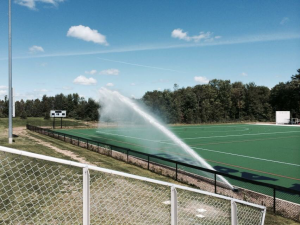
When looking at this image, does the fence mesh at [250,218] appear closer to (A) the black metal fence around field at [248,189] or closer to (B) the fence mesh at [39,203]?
(A) the black metal fence around field at [248,189]

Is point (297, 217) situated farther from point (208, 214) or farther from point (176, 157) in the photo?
point (176, 157)

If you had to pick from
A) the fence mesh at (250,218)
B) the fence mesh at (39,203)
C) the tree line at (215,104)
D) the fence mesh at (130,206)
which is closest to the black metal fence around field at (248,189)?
the fence mesh at (250,218)

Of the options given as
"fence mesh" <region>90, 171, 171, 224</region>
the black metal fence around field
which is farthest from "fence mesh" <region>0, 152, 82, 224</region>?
the black metal fence around field

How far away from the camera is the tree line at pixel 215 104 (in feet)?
268

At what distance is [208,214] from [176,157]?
51.4 ft

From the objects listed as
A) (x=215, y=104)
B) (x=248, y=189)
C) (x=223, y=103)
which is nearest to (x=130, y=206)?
(x=248, y=189)

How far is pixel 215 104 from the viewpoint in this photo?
9838 centimetres

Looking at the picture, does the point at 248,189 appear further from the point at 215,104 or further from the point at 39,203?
the point at 215,104

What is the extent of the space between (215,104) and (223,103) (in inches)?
260

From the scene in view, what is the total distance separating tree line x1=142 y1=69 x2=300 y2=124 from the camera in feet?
267

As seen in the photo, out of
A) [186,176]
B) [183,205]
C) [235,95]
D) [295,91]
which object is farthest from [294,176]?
[235,95]

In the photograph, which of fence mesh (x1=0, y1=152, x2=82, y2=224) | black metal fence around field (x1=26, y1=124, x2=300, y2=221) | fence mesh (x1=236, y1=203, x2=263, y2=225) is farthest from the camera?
black metal fence around field (x1=26, y1=124, x2=300, y2=221)

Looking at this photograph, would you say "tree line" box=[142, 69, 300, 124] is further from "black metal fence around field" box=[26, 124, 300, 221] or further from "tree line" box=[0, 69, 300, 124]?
"black metal fence around field" box=[26, 124, 300, 221]

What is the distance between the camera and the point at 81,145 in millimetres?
27234
